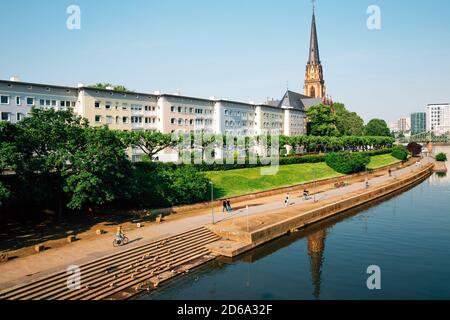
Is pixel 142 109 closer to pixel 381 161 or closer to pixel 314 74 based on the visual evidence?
pixel 381 161

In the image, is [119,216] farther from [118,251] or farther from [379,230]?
[379,230]

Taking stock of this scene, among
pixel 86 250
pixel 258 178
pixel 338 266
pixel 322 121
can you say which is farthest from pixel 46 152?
pixel 322 121

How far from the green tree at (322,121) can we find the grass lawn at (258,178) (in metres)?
40.5

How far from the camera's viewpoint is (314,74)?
150 metres

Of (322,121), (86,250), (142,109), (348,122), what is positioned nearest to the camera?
(86,250)

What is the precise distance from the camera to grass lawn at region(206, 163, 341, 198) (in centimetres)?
5469

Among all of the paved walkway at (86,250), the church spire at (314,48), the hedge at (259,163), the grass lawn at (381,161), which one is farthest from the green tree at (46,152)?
the church spire at (314,48)

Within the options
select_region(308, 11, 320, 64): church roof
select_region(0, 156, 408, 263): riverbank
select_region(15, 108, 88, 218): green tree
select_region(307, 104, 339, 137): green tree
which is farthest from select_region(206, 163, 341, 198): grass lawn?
select_region(308, 11, 320, 64): church roof

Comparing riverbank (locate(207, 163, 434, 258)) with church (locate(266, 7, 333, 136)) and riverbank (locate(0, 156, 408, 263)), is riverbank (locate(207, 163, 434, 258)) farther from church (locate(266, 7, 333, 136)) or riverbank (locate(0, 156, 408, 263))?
church (locate(266, 7, 333, 136))

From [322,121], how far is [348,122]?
1666 inches

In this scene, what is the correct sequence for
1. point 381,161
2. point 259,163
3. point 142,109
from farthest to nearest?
point 381,161
point 142,109
point 259,163

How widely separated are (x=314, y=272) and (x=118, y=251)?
46.4ft

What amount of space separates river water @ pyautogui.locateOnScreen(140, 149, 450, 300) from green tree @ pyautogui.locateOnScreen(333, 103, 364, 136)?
110 metres
